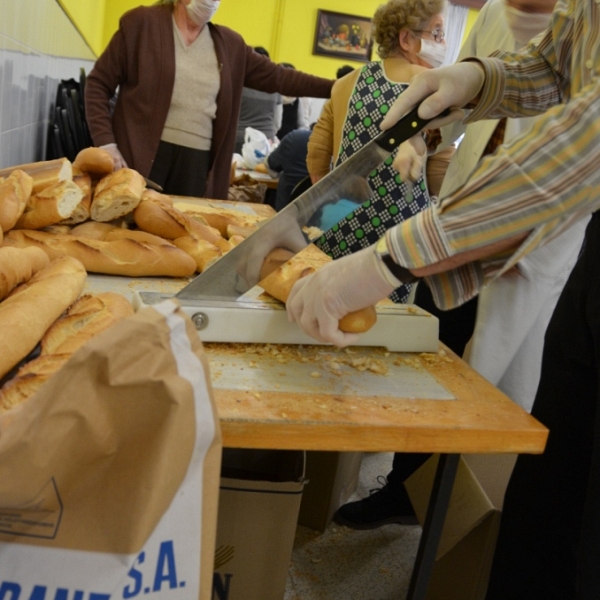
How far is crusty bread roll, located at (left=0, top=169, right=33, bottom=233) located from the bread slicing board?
17.2 inches

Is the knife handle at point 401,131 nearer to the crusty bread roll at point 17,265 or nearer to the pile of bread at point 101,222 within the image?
the pile of bread at point 101,222

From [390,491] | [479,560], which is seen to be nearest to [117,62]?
[390,491]

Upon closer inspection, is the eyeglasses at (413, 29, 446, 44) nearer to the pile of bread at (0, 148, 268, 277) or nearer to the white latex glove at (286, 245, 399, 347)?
the pile of bread at (0, 148, 268, 277)

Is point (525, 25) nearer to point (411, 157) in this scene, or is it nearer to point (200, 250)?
point (411, 157)

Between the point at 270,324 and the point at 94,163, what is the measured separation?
3.07 feet

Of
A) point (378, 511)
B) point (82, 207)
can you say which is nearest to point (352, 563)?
point (378, 511)

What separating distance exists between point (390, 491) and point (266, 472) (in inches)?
31.9

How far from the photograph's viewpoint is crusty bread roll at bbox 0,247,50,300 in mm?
1162

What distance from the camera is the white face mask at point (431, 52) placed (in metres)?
2.39

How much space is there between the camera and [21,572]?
25.2 inches

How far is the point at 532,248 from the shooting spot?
902 mm

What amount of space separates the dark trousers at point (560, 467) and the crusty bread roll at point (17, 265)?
109 cm

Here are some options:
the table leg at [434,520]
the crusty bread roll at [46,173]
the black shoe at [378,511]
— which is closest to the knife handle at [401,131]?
the table leg at [434,520]

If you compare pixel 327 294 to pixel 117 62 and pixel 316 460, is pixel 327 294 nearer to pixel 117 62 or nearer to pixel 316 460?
pixel 316 460
